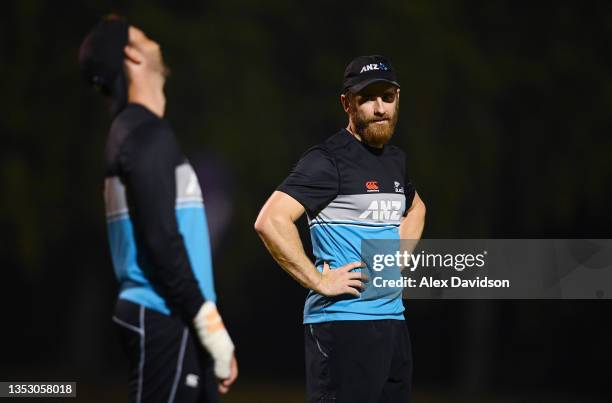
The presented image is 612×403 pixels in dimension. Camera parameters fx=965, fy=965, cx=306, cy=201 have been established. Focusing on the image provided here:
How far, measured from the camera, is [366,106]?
4.80m

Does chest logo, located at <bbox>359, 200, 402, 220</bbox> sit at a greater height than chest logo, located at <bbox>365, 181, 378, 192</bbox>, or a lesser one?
lesser

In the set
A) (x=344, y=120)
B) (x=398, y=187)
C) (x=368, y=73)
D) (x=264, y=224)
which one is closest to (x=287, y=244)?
(x=264, y=224)

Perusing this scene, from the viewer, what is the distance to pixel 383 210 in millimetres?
4672

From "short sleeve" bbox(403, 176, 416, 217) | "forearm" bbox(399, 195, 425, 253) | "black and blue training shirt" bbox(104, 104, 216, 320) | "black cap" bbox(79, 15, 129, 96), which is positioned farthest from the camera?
"forearm" bbox(399, 195, 425, 253)

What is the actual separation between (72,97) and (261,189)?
335cm

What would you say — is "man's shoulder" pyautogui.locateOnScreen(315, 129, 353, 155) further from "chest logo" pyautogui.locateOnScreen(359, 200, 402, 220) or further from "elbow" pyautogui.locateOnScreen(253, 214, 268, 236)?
"elbow" pyautogui.locateOnScreen(253, 214, 268, 236)

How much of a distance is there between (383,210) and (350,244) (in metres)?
0.24

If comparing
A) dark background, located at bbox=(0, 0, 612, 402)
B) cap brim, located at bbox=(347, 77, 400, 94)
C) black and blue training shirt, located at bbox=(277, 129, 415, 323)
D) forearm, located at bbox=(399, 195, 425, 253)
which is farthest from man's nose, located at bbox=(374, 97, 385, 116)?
dark background, located at bbox=(0, 0, 612, 402)

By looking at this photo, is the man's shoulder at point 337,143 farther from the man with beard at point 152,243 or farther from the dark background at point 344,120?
the dark background at point 344,120

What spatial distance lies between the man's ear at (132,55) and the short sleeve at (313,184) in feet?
4.56

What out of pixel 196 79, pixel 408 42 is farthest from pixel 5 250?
pixel 408 42

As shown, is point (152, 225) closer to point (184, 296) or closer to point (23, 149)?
point (184, 296)

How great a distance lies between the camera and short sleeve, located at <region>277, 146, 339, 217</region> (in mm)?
4629

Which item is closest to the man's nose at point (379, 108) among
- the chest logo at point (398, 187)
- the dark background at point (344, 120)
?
the chest logo at point (398, 187)
